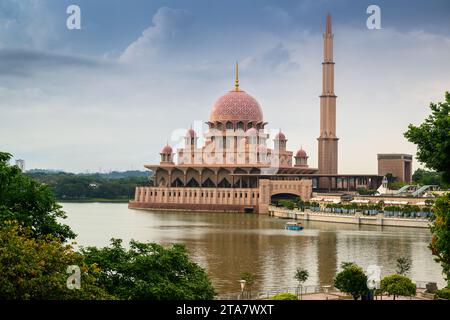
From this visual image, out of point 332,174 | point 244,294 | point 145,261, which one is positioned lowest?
point 244,294

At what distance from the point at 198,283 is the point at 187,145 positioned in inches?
2612

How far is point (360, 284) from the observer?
19500 millimetres

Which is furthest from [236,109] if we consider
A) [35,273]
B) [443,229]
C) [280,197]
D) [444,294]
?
[35,273]

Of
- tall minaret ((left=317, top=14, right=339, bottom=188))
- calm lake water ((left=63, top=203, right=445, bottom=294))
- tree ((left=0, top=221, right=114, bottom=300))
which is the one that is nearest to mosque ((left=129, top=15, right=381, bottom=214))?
tall minaret ((left=317, top=14, right=339, bottom=188))

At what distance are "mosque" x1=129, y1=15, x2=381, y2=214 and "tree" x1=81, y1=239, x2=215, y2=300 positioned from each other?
54371mm

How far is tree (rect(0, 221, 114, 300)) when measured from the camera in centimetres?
1162

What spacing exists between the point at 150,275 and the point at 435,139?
7.03 m

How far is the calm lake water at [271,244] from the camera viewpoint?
28.4 meters

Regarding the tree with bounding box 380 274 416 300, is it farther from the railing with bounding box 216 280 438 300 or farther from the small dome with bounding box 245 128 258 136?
the small dome with bounding box 245 128 258 136

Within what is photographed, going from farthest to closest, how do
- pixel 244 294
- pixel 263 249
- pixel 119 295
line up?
pixel 263 249, pixel 244 294, pixel 119 295

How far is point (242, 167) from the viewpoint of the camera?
76.7m

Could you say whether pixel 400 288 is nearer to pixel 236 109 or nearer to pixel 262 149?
pixel 262 149
